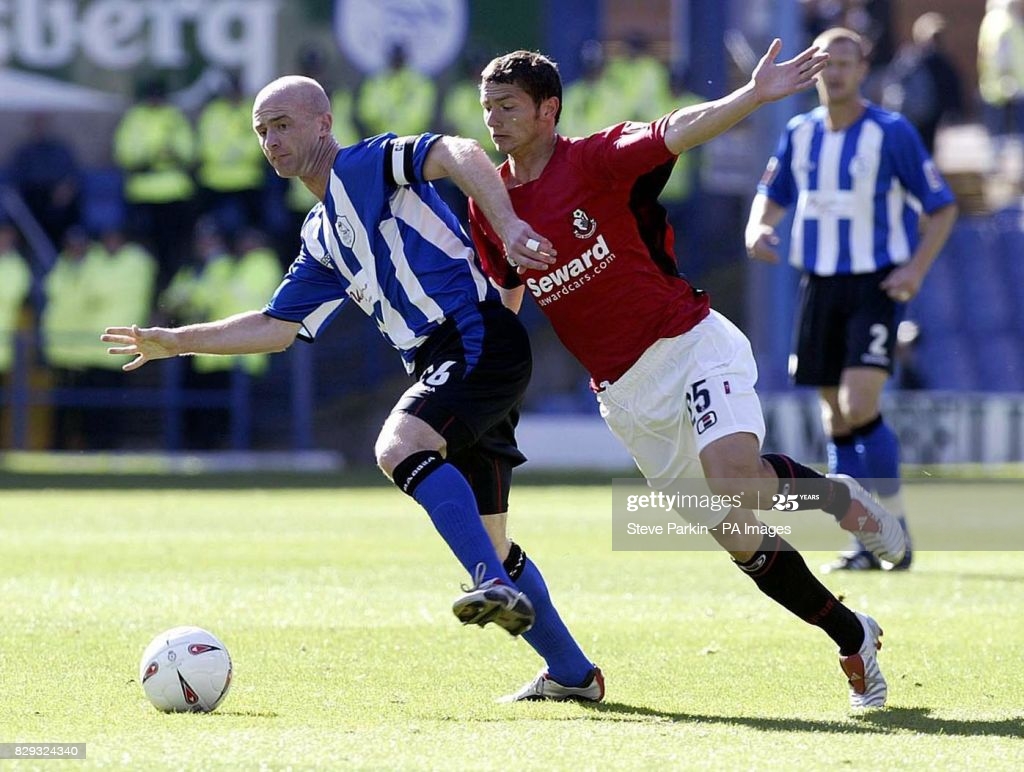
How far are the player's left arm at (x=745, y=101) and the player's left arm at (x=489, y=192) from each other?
52 cm

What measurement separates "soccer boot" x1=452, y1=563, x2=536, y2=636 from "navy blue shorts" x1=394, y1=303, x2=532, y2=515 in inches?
24.6

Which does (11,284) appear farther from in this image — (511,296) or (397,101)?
(511,296)

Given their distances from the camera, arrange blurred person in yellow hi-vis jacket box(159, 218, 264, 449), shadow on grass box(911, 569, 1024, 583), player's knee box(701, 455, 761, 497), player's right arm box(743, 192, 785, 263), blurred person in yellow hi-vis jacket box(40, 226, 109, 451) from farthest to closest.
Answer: blurred person in yellow hi-vis jacket box(40, 226, 109, 451) → blurred person in yellow hi-vis jacket box(159, 218, 264, 449) → shadow on grass box(911, 569, 1024, 583) → player's right arm box(743, 192, 785, 263) → player's knee box(701, 455, 761, 497)

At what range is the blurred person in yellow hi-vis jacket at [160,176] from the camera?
66.7 feet

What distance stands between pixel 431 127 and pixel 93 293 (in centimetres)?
396

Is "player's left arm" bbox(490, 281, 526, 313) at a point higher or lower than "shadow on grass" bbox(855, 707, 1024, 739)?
higher

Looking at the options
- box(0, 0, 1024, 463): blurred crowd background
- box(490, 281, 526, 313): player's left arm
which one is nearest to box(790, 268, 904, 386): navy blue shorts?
box(490, 281, 526, 313): player's left arm

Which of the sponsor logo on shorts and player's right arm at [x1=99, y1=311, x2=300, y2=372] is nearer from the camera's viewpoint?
the sponsor logo on shorts

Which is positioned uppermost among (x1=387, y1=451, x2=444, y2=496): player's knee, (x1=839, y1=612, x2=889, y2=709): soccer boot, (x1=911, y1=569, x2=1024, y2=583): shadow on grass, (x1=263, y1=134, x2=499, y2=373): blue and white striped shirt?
(x1=263, y1=134, x2=499, y2=373): blue and white striped shirt

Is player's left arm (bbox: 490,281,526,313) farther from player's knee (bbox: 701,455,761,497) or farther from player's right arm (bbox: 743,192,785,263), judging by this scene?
player's right arm (bbox: 743,192,785,263)

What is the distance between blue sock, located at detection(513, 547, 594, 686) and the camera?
6.02 meters

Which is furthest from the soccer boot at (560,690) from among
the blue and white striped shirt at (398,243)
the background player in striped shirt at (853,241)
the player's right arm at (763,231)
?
the background player in striped shirt at (853,241)

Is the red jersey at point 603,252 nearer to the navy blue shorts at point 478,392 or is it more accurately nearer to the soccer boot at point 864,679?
the navy blue shorts at point 478,392

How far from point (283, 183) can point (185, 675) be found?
14.6m
